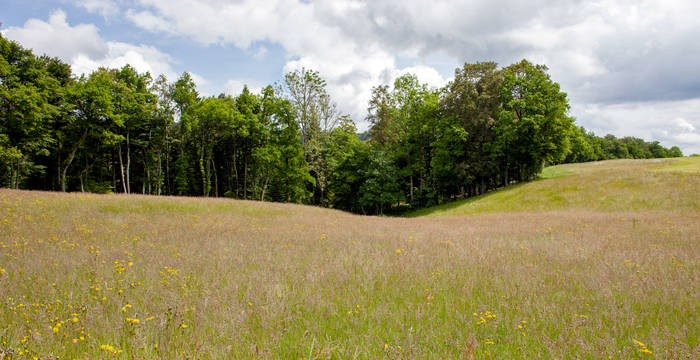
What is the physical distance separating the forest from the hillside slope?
4.43 m

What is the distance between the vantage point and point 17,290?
172 inches

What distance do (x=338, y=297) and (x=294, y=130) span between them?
31760 millimetres

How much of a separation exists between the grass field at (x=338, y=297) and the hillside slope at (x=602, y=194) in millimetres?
18628

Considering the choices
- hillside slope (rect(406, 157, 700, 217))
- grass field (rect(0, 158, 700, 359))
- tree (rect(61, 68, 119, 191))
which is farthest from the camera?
tree (rect(61, 68, 119, 191))

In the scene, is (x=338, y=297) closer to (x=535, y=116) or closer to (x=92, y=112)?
(x=535, y=116)

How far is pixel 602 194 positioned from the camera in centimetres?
2731

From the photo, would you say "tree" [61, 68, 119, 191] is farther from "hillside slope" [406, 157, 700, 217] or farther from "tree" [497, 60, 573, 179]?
"tree" [497, 60, 573, 179]

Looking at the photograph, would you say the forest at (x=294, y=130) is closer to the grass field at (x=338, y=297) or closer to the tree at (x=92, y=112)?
the tree at (x=92, y=112)

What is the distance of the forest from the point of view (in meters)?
31.3

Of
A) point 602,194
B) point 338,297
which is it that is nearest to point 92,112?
point 338,297

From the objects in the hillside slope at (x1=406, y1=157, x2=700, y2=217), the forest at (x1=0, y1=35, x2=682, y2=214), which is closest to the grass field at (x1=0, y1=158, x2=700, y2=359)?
the hillside slope at (x1=406, y1=157, x2=700, y2=217)

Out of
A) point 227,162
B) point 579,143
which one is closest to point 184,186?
point 227,162

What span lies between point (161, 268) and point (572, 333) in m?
6.85

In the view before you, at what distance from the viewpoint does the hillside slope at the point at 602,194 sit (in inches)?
928
